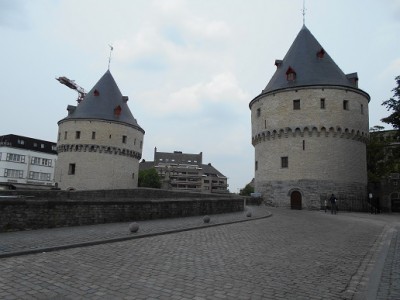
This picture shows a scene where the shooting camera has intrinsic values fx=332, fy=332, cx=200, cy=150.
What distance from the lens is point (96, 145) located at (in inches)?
1458

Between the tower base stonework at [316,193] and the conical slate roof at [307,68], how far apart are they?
8355 mm

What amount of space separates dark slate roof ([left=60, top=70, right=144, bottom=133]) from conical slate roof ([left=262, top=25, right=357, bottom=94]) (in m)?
17.7

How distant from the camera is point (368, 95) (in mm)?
30266

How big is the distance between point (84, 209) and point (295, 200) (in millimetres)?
20175

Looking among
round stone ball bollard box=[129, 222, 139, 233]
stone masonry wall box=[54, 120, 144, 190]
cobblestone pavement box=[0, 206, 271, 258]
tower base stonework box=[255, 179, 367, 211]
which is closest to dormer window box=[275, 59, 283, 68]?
tower base stonework box=[255, 179, 367, 211]

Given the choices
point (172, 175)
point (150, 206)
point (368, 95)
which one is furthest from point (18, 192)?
point (172, 175)

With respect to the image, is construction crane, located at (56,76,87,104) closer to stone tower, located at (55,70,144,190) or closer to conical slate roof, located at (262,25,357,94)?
stone tower, located at (55,70,144,190)

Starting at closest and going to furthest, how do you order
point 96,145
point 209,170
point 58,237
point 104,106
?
point 58,237, point 96,145, point 104,106, point 209,170

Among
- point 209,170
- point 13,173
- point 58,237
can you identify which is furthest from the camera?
point 209,170

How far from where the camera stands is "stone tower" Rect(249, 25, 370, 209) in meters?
27.5

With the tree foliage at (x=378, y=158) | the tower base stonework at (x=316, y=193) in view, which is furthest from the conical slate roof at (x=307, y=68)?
the tree foliage at (x=378, y=158)

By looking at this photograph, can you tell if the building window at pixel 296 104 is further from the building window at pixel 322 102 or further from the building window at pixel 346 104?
the building window at pixel 346 104

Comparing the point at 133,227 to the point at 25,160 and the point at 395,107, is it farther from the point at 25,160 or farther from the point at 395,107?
the point at 25,160

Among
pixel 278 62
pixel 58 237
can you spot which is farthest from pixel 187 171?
pixel 58 237
